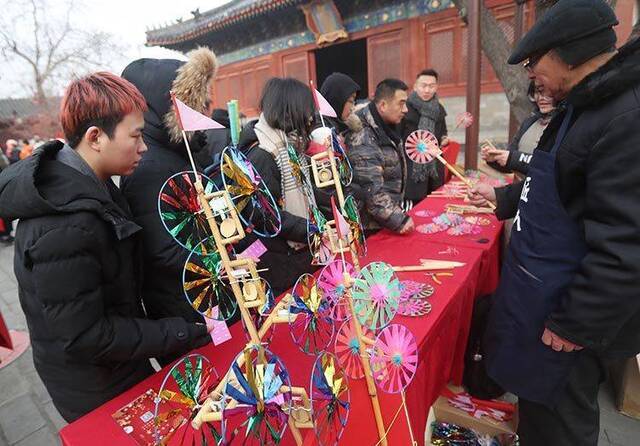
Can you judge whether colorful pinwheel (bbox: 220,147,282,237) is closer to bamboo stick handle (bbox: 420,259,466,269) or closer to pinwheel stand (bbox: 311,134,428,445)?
pinwheel stand (bbox: 311,134,428,445)

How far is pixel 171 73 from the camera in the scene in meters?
1.27

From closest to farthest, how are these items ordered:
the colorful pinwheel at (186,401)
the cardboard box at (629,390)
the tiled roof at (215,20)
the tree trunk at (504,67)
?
the colorful pinwheel at (186,401), the cardboard box at (629,390), the tree trunk at (504,67), the tiled roof at (215,20)

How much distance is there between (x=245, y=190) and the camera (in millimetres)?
927

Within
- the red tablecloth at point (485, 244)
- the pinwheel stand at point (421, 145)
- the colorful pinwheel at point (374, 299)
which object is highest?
the pinwheel stand at point (421, 145)

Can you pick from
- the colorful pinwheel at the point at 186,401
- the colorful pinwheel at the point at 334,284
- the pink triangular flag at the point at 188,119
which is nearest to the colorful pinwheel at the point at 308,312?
the colorful pinwheel at the point at 334,284

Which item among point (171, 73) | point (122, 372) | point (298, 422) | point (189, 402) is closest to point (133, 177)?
point (171, 73)

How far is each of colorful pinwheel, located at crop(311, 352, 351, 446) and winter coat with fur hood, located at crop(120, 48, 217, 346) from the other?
609mm

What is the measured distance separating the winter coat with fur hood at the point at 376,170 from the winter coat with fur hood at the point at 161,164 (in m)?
0.99

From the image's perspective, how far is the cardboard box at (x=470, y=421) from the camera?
158cm

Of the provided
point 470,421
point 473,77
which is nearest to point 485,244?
point 470,421

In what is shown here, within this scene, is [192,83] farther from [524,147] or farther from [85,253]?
[524,147]

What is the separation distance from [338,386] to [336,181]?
0.55 metres

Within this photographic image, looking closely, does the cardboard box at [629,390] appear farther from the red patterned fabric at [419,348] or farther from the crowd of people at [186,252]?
the crowd of people at [186,252]

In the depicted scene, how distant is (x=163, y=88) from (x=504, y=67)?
3.53 meters
